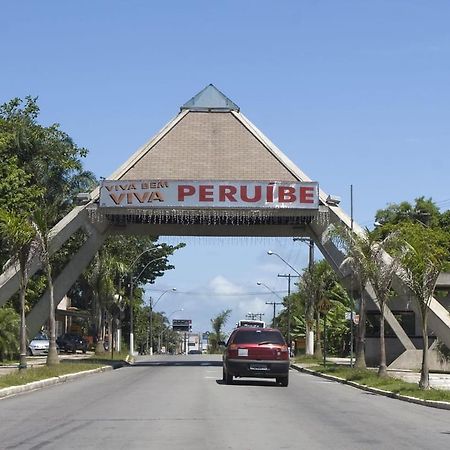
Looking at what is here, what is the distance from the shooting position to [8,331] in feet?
135

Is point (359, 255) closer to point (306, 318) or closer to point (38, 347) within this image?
point (306, 318)

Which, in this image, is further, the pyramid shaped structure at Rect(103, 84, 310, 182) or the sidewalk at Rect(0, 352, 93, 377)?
the pyramid shaped structure at Rect(103, 84, 310, 182)

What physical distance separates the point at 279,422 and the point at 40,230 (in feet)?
63.7

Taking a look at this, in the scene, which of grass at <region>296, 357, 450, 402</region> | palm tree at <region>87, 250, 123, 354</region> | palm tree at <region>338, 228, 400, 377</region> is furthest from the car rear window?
palm tree at <region>87, 250, 123, 354</region>

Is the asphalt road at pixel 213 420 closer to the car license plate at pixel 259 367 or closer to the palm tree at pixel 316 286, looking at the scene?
the car license plate at pixel 259 367

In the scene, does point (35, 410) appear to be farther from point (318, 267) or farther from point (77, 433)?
point (318, 267)

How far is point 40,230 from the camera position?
34.0m

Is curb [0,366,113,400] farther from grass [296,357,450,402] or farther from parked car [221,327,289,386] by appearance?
grass [296,357,450,402]

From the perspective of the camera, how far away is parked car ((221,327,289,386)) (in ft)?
90.9

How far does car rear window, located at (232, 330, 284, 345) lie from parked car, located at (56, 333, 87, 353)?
43899 mm

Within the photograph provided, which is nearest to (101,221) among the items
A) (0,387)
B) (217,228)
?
(217,228)

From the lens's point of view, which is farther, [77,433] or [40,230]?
[40,230]

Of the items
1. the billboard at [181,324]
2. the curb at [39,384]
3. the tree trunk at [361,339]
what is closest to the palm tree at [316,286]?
the tree trunk at [361,339]

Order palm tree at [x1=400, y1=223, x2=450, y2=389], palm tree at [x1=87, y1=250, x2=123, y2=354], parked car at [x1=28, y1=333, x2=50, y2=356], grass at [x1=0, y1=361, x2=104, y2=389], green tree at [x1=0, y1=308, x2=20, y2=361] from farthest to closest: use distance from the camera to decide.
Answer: parked car at [x1=28, y1=333, x2=50, y2=356] < palm tree at [x1=87, y1=250, x2=123, y2=354] < green tree at [x1=0, y1=308, x2=20, y2=361] < palm tree at [x1=400, y1=223, x2=450, y2=389] < grass at [x1=0, y1=361, x2=104, y2=389]
